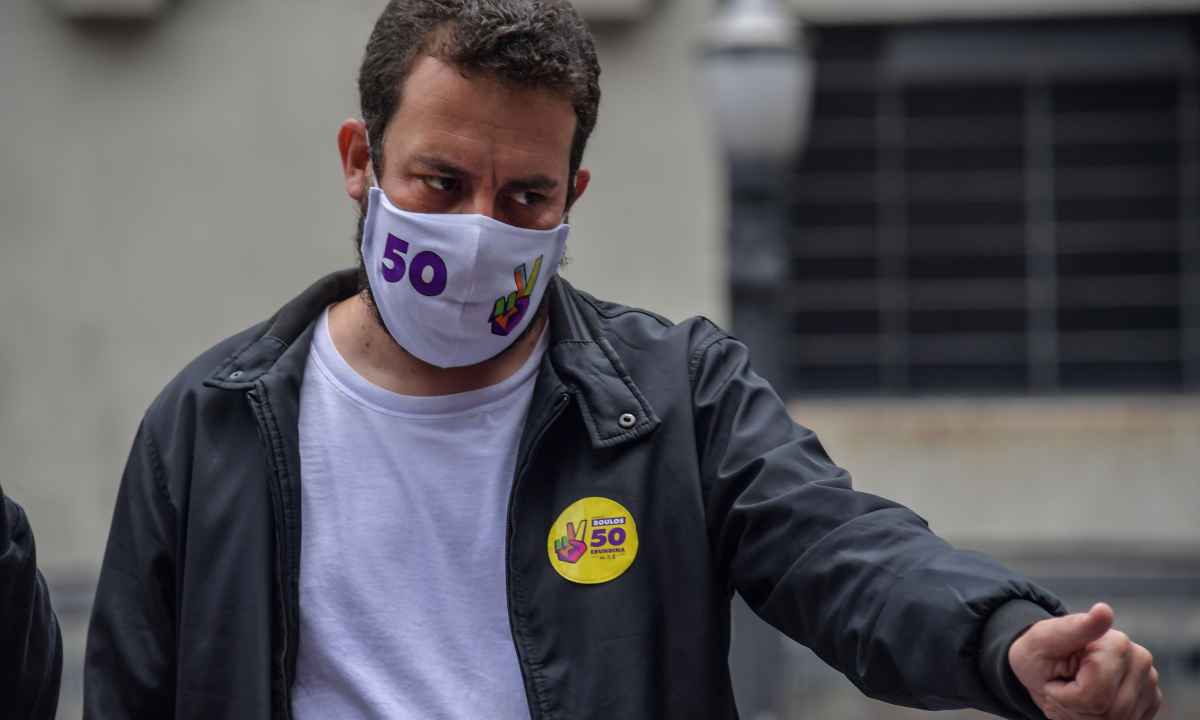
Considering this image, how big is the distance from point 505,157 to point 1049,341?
878cm

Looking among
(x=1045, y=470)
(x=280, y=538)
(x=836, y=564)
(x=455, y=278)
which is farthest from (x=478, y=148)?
(x=1045, y=470)

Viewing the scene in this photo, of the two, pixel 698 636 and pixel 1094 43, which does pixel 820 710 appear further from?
pixel 698 636

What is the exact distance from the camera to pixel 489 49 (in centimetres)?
235

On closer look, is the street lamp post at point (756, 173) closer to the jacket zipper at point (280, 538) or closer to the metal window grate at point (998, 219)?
the jacket zipper at point (280, 538)

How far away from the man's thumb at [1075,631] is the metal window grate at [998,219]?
8.66 metres

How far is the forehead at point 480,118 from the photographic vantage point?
2.36m

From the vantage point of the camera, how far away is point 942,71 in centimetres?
1042

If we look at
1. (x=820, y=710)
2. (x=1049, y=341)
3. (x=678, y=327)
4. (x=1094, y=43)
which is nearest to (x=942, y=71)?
(x=1094, y=43)

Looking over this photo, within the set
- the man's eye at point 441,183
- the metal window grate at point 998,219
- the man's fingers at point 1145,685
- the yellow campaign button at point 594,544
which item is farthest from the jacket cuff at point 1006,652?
the metal window grate at point 998,219

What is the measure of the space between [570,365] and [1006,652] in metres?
0.76

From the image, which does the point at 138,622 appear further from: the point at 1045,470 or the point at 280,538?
the point at 1045,470

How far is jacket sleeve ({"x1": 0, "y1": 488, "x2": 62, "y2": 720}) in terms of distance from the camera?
7.51 ft

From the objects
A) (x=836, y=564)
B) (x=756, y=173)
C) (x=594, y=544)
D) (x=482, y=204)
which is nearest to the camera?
(x=836, y=564)

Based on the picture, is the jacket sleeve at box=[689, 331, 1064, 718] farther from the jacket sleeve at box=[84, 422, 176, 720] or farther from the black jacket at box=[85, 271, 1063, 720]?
the jacket sleeve at box=[84, 422, 176, 720]
